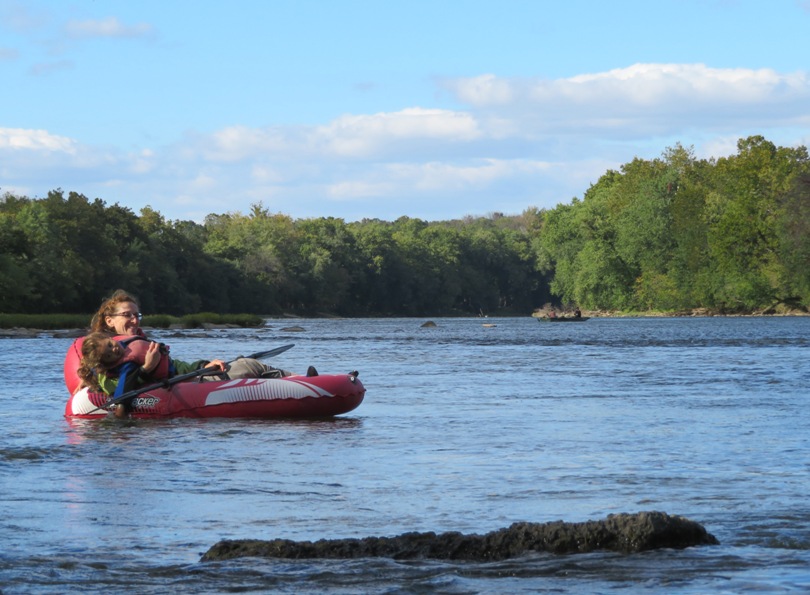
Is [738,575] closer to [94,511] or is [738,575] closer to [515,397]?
[94,511]

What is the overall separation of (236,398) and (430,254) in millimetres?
128690

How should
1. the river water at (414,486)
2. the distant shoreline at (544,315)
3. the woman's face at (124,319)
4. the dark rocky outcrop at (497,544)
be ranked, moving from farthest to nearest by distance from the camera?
the distant shoreline at (544,315)
the woman's face at (124,319)
the dark rocky outcrop at (497,544)
the river water at (414,486)

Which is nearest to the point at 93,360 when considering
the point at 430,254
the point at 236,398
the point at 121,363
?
the point at 121,363

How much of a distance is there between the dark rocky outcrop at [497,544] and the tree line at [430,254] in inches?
2386

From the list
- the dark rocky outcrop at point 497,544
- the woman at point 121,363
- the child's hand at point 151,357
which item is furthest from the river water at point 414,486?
the child's hand at point 151,357

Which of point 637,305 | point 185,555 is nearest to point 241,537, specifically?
point 185,555

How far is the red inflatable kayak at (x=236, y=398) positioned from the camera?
15.2 metres

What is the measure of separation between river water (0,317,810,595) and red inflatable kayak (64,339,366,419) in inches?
9.6

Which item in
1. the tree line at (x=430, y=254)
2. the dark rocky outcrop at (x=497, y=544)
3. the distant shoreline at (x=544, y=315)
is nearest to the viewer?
the dark rocky outcrop at (x=497, y=544)

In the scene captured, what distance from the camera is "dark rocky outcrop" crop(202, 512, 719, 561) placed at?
6637 millimetres

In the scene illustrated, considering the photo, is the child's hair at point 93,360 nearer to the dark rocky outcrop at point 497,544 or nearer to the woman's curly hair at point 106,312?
the woman's curly hair at point 106,312

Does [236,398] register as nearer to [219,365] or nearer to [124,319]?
[219,365]

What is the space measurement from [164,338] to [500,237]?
11056cm

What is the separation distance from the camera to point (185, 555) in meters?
6.92
